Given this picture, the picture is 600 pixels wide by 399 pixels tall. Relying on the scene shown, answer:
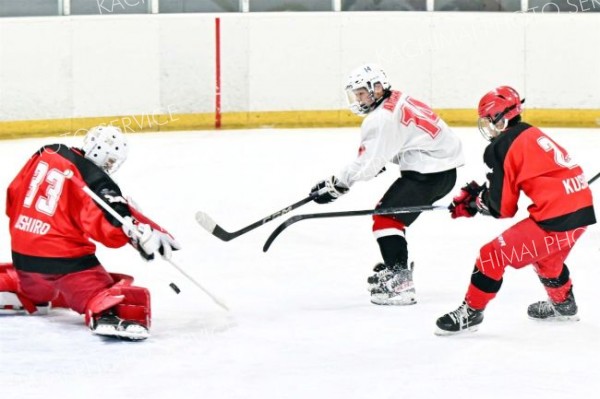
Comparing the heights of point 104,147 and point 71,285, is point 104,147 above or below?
above

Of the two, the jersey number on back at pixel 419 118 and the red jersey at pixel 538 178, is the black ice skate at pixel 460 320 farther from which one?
the jersey number on back at pixel 419 118

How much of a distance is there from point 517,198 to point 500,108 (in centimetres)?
30

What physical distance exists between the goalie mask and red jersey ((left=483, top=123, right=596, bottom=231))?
0.06 metres

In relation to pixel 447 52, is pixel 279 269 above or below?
below

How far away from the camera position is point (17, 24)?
9016 millimetres

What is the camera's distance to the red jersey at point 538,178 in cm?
409

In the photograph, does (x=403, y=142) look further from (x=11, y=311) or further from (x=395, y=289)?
(x=11, y=311)

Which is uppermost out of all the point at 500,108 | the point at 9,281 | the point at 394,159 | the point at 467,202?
the point at 500,108

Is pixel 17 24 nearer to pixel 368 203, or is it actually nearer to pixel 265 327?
pixel 368 203

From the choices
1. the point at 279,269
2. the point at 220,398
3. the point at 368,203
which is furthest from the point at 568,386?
the point at 368,203

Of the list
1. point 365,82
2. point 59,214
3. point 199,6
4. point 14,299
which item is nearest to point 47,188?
point 59,214

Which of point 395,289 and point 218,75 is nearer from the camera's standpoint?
point 395,289

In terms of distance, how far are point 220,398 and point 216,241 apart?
2.44 meters

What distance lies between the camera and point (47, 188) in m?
4.26
